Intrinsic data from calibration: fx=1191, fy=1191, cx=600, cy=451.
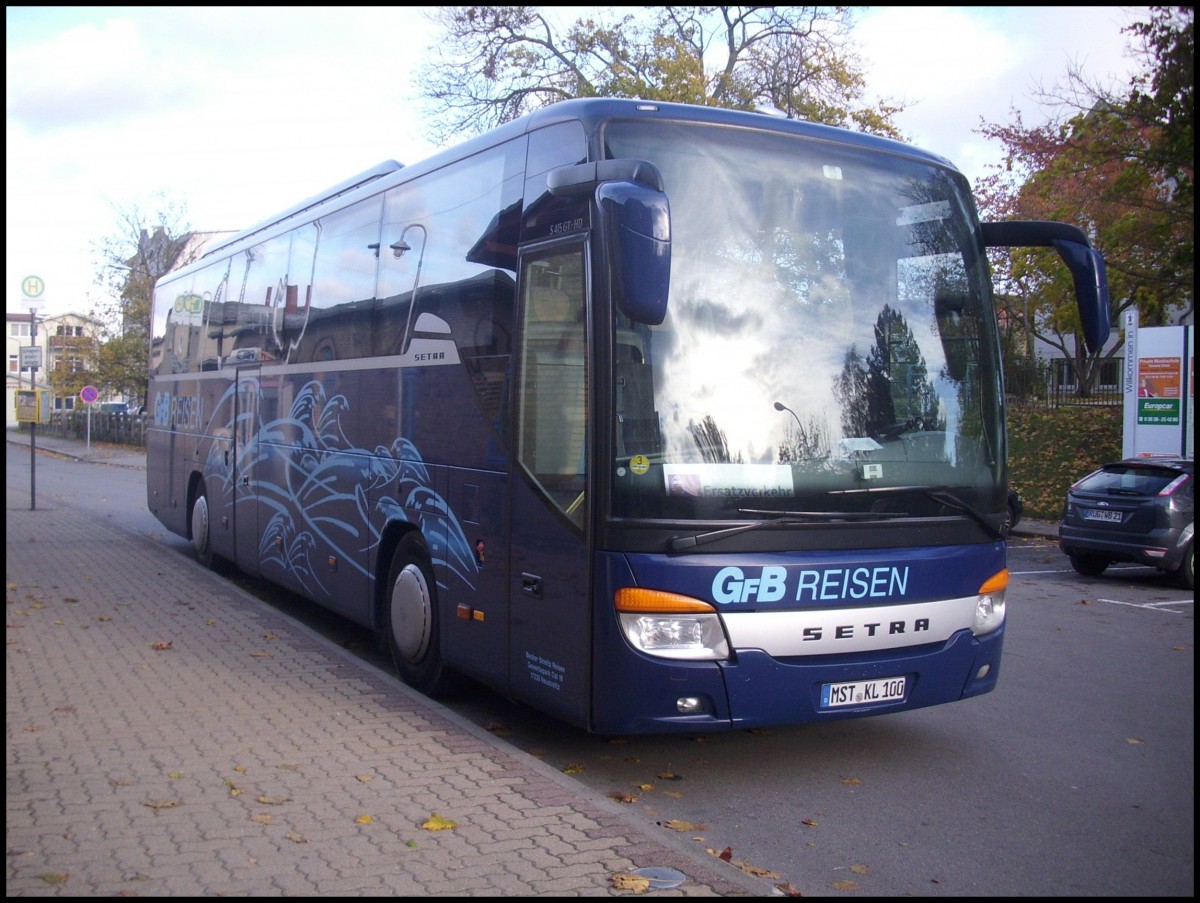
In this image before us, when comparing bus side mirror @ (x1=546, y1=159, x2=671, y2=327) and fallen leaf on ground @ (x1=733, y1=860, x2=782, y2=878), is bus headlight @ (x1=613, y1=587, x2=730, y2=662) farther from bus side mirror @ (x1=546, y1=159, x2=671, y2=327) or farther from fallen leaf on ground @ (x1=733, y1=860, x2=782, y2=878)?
bus side mirror @ (x1=546, y1=159, x2=671, y2=327)

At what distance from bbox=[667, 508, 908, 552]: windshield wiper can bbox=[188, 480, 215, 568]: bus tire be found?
30.1 feet

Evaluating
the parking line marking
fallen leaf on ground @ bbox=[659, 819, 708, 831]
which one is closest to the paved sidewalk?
fallen leaf on ground @ bbox=[659, 819, 708, 831]

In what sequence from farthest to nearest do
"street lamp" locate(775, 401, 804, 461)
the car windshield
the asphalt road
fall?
1. the car windshield
2. "street lamp" locate(775, 401, 804, 461)
3. the asphalt road

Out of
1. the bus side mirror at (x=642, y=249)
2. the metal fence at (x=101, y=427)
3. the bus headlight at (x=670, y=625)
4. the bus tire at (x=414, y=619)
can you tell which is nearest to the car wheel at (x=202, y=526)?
the bus tire at (x=414, y=619)

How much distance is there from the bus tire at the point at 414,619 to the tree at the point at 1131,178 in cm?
551

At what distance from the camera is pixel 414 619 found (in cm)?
784

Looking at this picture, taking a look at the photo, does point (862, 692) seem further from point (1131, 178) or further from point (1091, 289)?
point (1131, 178)

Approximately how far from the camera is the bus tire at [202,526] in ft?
44.6

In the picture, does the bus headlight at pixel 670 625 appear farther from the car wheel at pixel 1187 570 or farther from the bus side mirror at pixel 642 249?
the car wheel at pixel 1187 570

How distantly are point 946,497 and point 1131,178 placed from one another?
48.9 feet

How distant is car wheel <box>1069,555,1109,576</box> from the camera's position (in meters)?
→ 16.0

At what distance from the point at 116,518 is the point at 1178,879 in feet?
66.2

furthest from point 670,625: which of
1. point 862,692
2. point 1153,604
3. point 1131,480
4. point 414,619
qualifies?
point 1131,480

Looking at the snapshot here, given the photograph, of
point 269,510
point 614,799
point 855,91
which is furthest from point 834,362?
point 855,91
